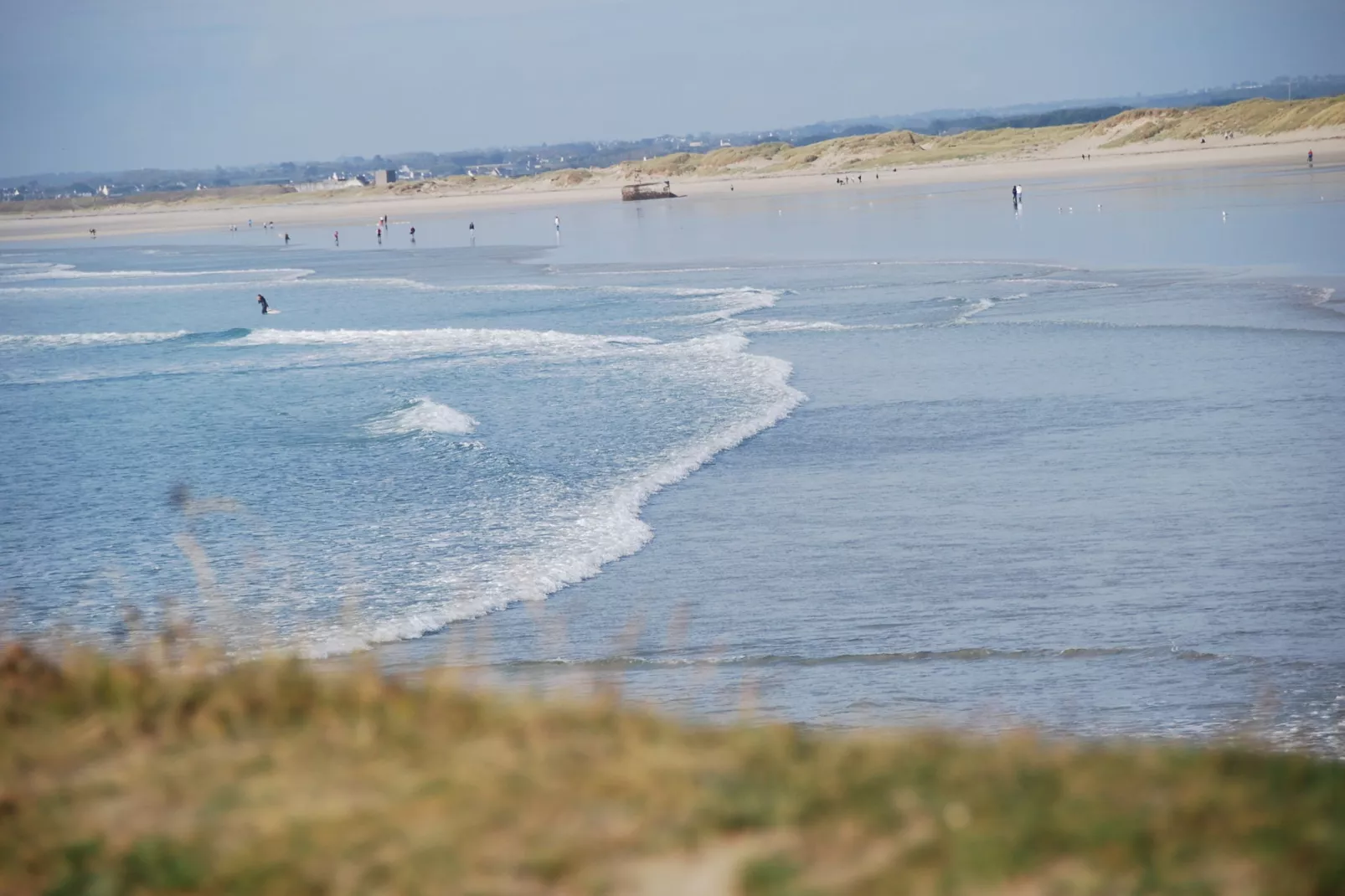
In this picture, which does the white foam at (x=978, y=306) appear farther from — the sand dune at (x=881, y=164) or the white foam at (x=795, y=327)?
the sand dune at (x=881, y=164)

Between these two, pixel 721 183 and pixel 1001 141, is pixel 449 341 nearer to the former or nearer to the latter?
pixel 721 183

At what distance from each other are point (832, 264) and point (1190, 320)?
2126cm

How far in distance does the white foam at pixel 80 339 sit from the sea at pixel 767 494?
0.25 meters

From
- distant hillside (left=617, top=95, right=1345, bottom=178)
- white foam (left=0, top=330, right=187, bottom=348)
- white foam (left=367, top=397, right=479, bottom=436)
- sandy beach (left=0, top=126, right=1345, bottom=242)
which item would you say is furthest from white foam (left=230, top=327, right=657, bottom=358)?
distant hillside (left=617, top=95, right=1345, bottom=178)

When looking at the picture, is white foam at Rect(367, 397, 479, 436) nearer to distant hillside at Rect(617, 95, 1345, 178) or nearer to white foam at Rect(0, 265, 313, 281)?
white foam at Rect(0, 265, 313, 281)

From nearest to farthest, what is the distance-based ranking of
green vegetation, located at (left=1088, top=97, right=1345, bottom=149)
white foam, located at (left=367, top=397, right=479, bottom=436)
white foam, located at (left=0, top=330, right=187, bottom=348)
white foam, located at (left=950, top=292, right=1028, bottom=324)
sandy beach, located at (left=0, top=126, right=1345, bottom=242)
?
white foam, located at (left=367, top=397, right=479, bottom=436), white foam, located at (left=950, top=292, right=1028, bottom=324), white foam, located at (left=0, top=330, right=187, bottom=348), sandy beach, located at (left=0, top=126, right=1345, bottom=242), green vegetation, located at (left=1088, top=97, right=1345, bottom=149)

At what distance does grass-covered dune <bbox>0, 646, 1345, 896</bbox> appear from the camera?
4.18 meters

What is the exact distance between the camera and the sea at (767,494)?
10883 mm

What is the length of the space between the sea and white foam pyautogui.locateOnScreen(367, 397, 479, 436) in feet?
0.49

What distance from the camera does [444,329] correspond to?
1508 inches

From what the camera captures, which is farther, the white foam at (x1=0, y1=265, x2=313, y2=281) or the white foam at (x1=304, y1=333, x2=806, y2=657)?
the white foam at (x1=0, y1=265, x2=313, y2=281)

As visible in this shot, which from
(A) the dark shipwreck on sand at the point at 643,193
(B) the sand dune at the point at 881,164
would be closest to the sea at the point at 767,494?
(B) the sand dune at the point at 881,164

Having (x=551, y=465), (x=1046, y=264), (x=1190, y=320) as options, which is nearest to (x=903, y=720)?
(x=551, y=465)

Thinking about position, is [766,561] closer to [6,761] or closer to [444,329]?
[6,761]
